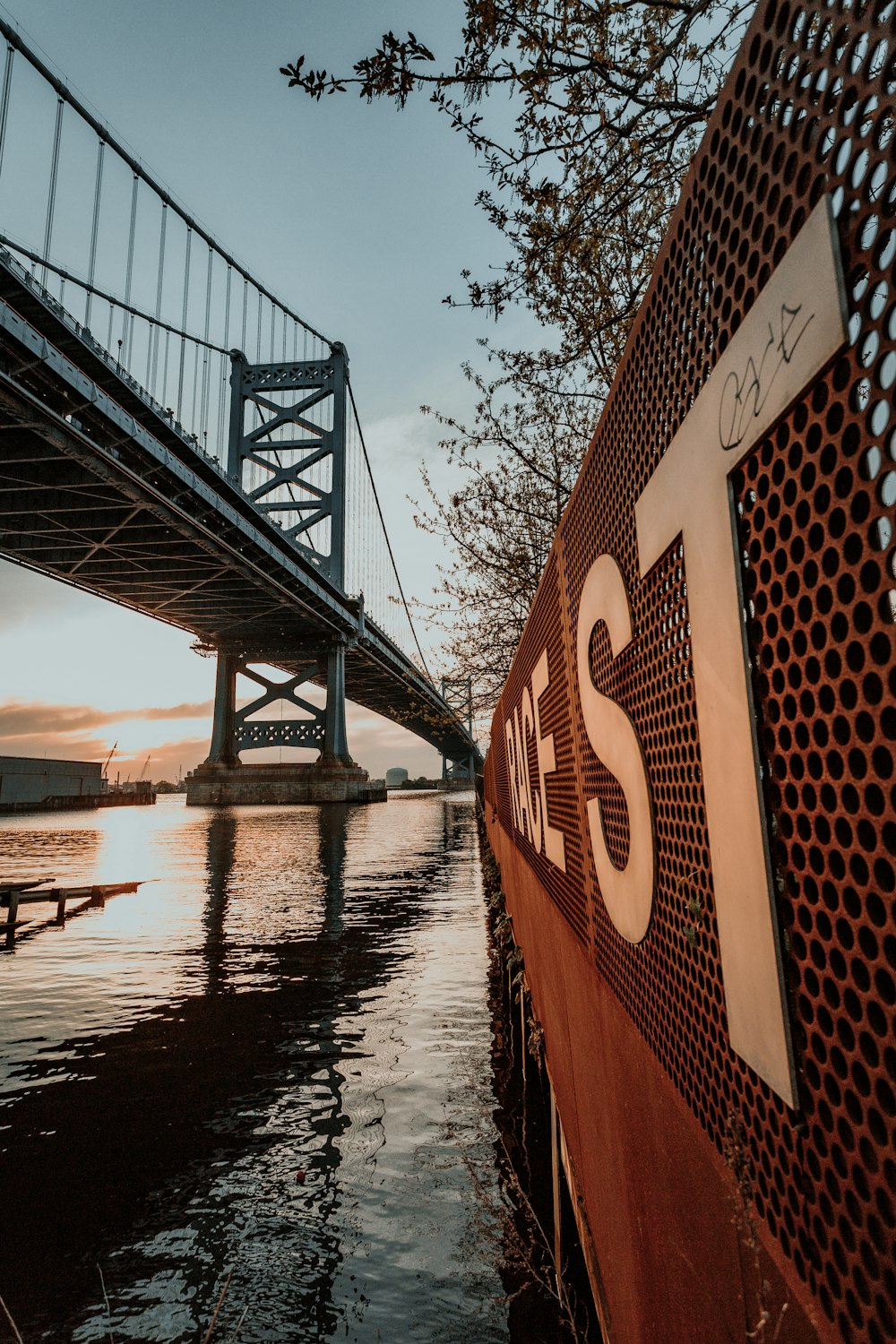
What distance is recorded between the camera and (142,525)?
27.9 meters

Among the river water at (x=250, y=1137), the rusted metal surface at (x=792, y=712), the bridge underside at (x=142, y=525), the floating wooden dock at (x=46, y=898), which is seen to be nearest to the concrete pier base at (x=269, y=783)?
the bridge underside at (x=142, y=525)

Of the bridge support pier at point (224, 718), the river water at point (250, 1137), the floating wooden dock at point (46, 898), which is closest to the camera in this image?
→ the river water at point (250, 1137)

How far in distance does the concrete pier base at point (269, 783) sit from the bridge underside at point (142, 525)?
6.84m

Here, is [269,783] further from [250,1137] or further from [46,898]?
[250,1137]

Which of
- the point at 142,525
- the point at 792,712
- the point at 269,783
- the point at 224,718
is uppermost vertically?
the point at 142,525

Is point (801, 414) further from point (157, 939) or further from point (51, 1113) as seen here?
point (157, 939)

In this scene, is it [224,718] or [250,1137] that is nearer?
[250,1137]

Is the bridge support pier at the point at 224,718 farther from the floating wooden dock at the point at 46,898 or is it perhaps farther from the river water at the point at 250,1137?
the river water at the point at 250,1137

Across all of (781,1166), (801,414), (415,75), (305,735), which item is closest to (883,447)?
(801,414)

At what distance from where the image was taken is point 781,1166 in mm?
816

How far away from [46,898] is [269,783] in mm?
31516

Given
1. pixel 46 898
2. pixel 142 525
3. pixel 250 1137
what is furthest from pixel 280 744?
pixel 250 1137

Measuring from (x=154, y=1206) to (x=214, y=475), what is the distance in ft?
87.4

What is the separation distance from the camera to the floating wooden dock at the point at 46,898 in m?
7.09
